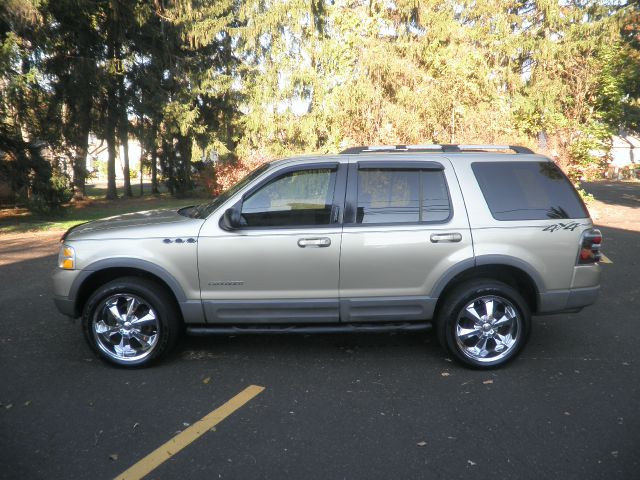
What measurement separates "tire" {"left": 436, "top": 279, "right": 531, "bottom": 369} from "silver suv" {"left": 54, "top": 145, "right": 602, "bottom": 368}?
0.01 m

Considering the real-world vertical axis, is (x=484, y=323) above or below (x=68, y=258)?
below

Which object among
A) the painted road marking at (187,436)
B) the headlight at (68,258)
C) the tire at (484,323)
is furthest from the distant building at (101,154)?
the tire at (484,323)

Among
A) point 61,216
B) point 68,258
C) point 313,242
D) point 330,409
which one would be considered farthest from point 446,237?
point 61,216

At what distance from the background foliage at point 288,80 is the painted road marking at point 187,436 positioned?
9.34 meters

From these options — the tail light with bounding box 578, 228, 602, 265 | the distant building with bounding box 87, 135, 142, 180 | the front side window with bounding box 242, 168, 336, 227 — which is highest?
the distant building with bounding box 87, 135, 142, 180

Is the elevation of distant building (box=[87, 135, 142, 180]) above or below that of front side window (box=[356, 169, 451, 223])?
above

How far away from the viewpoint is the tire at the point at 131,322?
4688 millimetres

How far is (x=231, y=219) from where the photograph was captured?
15.1 feet

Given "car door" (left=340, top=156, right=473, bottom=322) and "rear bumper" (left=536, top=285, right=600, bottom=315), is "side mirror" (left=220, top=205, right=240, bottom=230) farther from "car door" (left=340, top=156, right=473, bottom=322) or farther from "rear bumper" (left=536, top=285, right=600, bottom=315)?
"rear bumper" (left=536, top=285, right=600, bottom=315)

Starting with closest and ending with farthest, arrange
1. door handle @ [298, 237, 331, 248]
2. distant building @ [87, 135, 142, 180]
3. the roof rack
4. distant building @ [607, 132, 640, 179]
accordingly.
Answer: door handle @ [298, 237, 331, 248]
the roof rack
distant building @ [87, 135, 142, 180]
distant building @ [607, 132, 640, 179]

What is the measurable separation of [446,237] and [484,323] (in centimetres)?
81

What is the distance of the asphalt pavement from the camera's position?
10.8ft

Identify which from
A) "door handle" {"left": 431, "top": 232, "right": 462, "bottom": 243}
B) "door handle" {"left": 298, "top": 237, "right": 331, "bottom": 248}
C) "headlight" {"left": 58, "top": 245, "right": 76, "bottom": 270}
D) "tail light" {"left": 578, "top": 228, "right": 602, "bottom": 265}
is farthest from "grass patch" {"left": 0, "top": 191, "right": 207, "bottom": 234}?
"tail light" {"left": 578, "top": 228, "right": 602, "bottom": 265}

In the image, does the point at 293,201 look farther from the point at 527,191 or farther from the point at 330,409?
the point at 527,191
